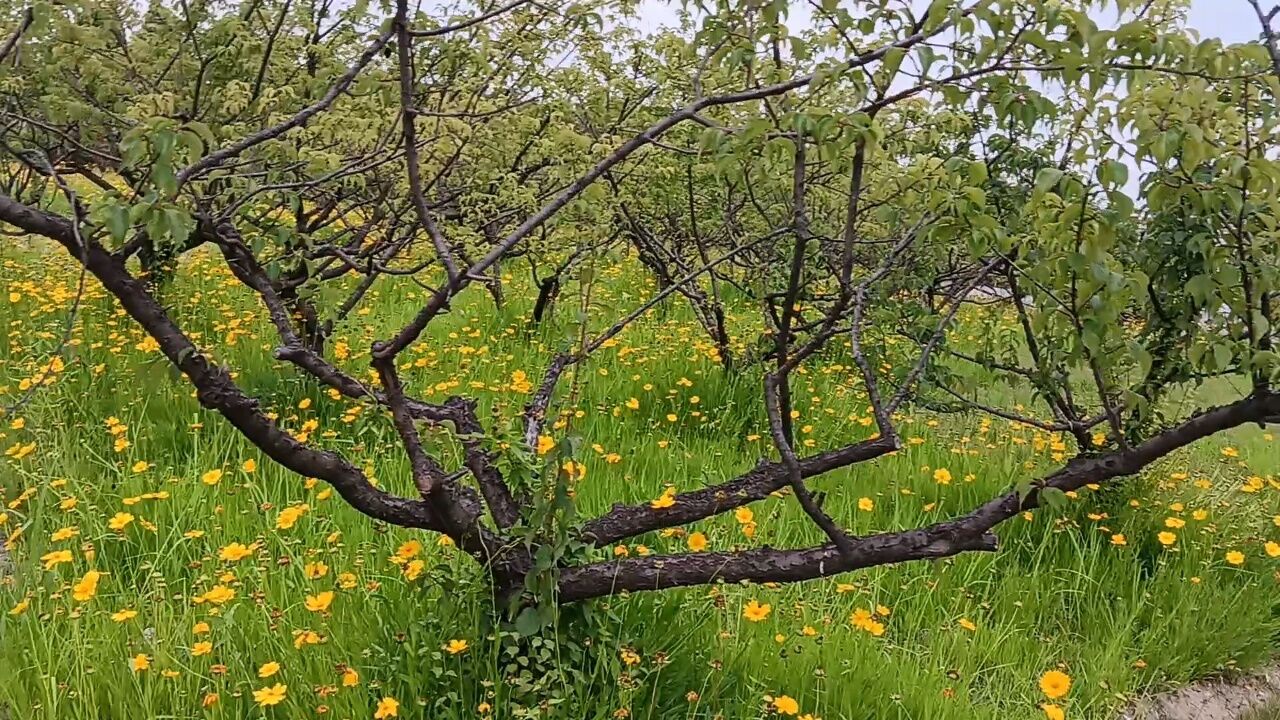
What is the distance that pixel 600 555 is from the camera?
6.50 feet

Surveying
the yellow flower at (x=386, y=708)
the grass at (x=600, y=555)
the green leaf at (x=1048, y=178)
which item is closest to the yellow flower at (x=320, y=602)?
the grass at (x=600, y=555)

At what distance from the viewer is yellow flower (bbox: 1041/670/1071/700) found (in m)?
2.04

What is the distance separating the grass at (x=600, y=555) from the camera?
184cm

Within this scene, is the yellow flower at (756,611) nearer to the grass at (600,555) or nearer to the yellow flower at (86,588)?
the grass at (600,555)

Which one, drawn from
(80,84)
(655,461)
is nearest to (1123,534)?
(655,461)

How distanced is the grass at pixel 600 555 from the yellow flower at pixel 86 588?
0.04 m

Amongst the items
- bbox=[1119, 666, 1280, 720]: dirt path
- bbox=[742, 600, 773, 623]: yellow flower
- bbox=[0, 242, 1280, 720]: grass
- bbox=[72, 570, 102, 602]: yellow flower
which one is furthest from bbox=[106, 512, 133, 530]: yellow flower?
bbox=[1119, 666, 1280, 720]: dirt path

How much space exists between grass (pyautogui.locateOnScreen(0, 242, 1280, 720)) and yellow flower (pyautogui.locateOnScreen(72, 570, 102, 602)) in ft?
0.14

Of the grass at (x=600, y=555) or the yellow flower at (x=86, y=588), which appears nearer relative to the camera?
the grass at (x=600, y=555)

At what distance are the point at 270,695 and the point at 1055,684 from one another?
165cm

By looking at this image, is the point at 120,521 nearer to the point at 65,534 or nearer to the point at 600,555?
the point at 65,534

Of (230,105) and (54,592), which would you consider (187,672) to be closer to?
(54,592)

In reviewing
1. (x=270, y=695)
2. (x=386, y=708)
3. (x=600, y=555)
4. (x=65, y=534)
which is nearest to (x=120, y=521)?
(x=65, y=534)

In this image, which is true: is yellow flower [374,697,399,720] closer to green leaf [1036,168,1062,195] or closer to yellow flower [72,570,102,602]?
yellow flower [72,570,102,602]
